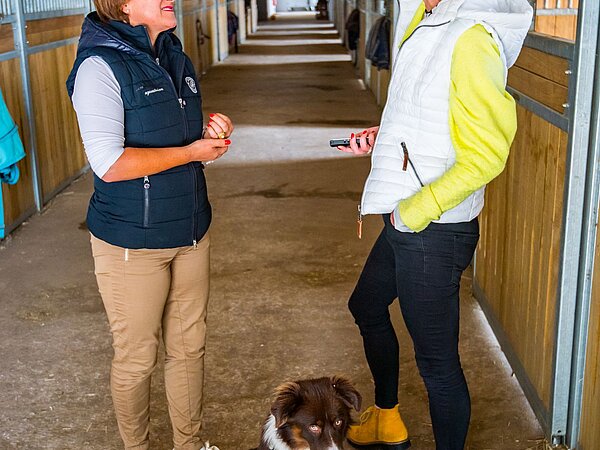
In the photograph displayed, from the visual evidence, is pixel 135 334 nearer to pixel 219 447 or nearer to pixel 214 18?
pixel 219 447

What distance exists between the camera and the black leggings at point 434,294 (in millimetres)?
2227

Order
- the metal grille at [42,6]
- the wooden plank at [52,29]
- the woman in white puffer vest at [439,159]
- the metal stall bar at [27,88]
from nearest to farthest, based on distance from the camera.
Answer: the woman in white puffer vest at [439,159]
the metal grille at [42,6]
the metal stall bar at [27,88]
the wooden plank at [52,29]

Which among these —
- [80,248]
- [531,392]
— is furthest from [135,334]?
[80,248]

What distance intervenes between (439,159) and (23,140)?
159 inches

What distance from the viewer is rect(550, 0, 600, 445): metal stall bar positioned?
7.75 ft

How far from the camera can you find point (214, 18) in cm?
1623

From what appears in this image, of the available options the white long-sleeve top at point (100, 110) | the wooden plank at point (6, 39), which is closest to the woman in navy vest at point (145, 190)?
the white long-sleeve top at point (100, 110)

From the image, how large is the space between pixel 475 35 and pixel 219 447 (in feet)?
5.50

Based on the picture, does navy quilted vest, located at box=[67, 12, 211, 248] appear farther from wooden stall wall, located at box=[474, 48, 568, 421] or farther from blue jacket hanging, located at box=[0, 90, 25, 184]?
blue jacket hanging, located at box=[0, 90, 25, 184]

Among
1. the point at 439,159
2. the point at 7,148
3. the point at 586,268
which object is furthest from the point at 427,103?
the point at 7,148

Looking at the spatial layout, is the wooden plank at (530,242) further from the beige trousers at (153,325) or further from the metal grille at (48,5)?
the metal grille at (48,5)

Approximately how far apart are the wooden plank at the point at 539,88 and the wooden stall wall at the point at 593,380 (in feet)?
1.51

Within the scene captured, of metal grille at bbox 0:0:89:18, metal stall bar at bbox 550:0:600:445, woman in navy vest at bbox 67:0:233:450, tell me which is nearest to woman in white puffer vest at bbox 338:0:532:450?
metal stall bar at bbox 550:0:600:445

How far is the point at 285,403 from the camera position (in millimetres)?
2162
